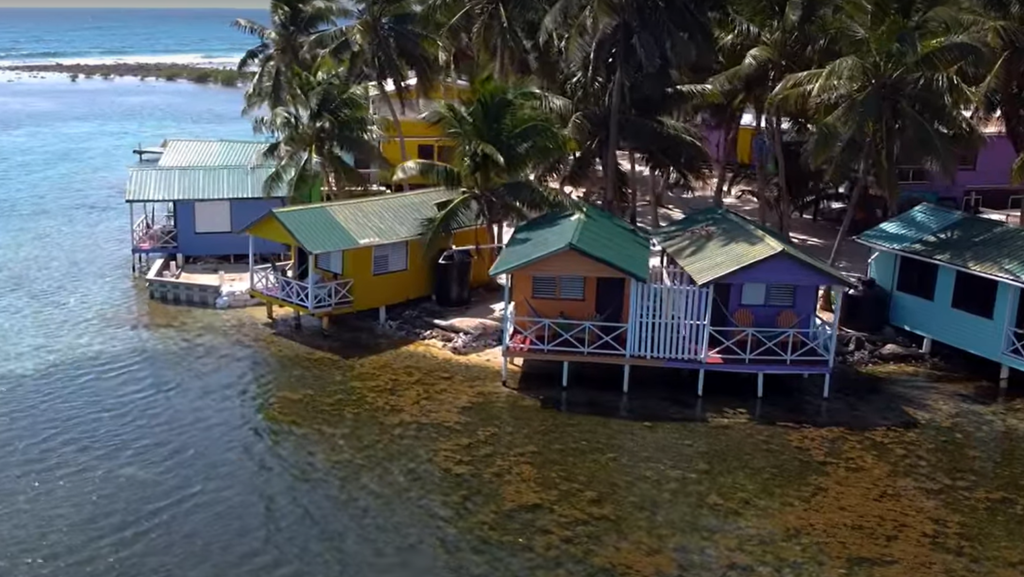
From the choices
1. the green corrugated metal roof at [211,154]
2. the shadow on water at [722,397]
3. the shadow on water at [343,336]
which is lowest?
the shadow on water at [722,397]

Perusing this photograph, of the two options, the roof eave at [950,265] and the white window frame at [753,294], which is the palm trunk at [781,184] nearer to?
the roof eave at [950,265]

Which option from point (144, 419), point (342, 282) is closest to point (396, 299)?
point (342, 282)

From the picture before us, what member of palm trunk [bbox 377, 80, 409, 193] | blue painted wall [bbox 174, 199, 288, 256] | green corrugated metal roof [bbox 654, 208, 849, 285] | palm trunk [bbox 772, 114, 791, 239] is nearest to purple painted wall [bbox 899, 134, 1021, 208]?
palm trunk [bbox 772, 114, 791, 239]

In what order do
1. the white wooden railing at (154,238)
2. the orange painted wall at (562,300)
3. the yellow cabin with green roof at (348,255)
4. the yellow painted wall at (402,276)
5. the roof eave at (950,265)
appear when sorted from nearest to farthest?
the roof eave at (950,265), the orange painted wall at (562,300), the yellow cabin with green roof at (348,255), the yellow painted wall at (402,276), the white wooden railing at (154,238)

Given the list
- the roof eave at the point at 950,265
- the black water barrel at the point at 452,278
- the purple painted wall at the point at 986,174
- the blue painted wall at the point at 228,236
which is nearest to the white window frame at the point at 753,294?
the roof eave at the point at 950,265

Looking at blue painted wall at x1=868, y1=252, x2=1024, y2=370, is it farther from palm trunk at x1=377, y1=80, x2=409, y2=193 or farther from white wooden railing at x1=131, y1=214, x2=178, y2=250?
white wooden railing at x1=131, y1=214, x2=178, y2=250

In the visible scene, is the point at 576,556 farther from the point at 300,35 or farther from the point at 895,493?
the point at 300,35
